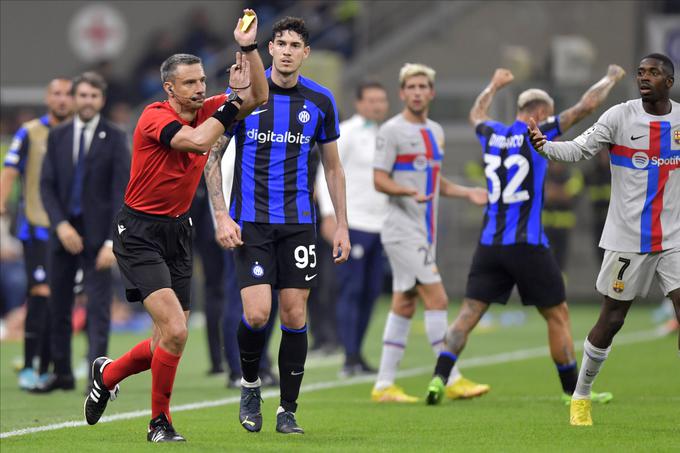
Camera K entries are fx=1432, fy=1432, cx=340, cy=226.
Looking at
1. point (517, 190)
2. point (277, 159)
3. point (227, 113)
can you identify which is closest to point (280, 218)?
point (277, 159)

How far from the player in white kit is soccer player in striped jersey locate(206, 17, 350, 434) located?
2279 mm

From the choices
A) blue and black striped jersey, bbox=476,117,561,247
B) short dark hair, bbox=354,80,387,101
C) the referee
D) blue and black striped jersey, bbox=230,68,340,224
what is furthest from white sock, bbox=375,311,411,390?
short dark hair, bbox=354,80,387,101

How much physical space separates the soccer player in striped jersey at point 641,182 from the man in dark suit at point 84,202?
13.8 ft

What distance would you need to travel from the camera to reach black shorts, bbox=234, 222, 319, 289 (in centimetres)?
875

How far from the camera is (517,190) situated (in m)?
10.5

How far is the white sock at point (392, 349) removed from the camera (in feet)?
36.8

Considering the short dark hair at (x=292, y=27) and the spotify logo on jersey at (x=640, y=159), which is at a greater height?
the short dark hair at (x=292, y=27)

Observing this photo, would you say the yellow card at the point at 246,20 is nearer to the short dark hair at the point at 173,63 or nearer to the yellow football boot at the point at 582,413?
the short dark hair at the point at 173,63

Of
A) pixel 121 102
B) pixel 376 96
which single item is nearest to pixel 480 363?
pixel 376 96

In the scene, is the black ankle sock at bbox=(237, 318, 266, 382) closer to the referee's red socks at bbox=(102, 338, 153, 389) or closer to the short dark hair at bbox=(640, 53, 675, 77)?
the referee's red socks at bbox=(102, 338, 153, 389)

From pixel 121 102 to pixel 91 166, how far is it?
48.0 ft

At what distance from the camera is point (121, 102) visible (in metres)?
26.0

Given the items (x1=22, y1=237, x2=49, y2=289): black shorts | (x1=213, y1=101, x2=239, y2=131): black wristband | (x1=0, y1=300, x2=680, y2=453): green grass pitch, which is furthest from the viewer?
(x1=22, y1=237, x2=49, y2=289): black shorts

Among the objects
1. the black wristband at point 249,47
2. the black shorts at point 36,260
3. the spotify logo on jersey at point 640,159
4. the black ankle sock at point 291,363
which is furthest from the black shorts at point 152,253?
the black shorts at point 36,260
